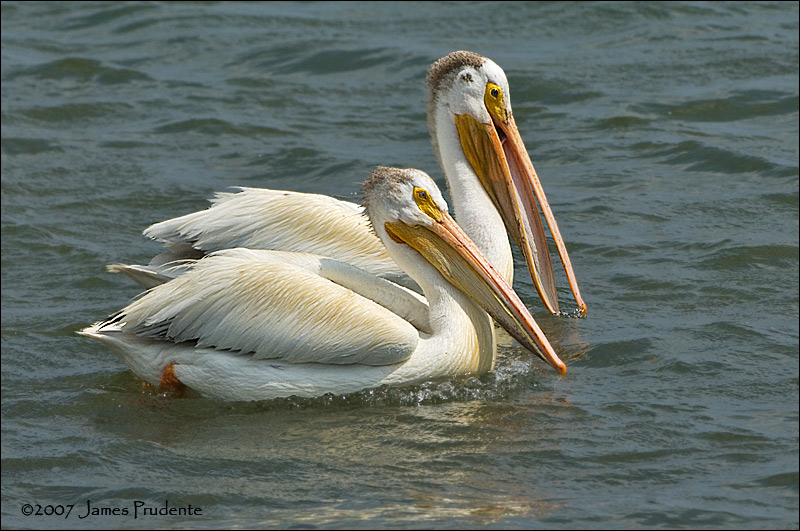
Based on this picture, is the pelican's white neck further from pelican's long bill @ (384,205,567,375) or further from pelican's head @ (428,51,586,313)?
pelican's long bill @ (384,205,567,375)

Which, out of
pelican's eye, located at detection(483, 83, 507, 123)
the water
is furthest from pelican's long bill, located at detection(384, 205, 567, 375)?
pelican's eye, located at detection(483, 83, 507, 123)

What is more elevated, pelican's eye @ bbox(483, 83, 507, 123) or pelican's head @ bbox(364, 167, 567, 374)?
pelican's eye @ bbox(483, 83, 507, 123)

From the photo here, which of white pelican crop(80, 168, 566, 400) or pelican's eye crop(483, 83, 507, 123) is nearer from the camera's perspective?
white pelican crop(80, 168, 566, 400)

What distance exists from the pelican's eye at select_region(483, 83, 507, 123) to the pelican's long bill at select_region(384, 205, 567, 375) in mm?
1016

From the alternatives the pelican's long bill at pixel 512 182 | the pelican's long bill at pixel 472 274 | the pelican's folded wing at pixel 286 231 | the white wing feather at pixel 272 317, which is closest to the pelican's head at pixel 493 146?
the pelican's long bill at pixel 512 182

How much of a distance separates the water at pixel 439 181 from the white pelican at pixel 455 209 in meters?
0.44

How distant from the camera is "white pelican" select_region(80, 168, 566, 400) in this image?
458 cm

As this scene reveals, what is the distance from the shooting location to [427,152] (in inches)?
306

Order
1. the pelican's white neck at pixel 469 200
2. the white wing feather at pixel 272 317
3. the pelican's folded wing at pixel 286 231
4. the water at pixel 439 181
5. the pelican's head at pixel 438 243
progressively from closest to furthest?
the water at pixel 439 181, the white wing feather at pixel 272 317, the pelican's head at pixel 438 243, the pelican's folded wing at pixel 286 231, the pelican's white neck at pixel 469 200

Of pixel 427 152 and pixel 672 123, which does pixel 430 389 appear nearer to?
pixel 427 152

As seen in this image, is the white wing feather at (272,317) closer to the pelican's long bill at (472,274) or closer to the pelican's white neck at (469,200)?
the pelican's long bill at (472,274)

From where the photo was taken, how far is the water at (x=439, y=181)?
4012 millimetres

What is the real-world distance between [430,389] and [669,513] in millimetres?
1227

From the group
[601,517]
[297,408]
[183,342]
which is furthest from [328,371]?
[601,517]
